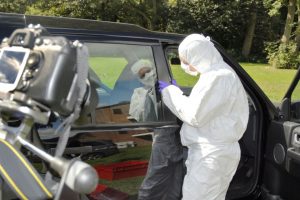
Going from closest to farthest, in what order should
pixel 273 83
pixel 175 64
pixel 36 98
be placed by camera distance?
pixel 36 98, pixel 175 64, pixel 273 83

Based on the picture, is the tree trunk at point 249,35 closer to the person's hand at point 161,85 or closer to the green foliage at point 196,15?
the green foliage at point 196,15

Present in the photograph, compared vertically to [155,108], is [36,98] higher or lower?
higher

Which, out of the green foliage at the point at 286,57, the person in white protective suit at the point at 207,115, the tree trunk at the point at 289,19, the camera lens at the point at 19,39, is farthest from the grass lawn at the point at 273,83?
the camera lens at the point at 19,39

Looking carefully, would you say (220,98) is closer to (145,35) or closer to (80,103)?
(145,35)

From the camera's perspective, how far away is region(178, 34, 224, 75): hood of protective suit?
3.09 meters

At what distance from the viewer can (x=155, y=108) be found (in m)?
3.29

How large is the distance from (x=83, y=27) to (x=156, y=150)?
2.95 ft

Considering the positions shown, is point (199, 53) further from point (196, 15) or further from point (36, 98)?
point (196, 15)

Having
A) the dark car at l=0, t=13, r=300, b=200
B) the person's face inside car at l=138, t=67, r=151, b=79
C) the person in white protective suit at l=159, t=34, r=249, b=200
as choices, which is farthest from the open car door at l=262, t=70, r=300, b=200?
the person's face inside car at l=138, t=67, r=151, b=79

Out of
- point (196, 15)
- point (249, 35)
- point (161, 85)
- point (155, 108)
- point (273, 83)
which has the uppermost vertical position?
point (196, 15)

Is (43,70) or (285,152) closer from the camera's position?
(43,70)

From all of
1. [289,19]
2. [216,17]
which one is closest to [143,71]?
[289,19]

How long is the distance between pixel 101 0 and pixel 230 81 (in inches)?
1013

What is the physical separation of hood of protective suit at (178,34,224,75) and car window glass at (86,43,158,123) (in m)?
0.28
